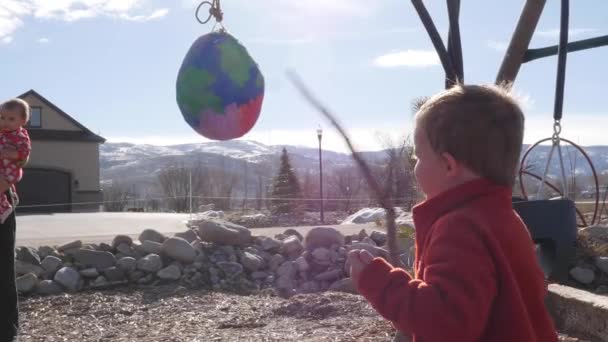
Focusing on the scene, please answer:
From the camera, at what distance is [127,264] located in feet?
24.8

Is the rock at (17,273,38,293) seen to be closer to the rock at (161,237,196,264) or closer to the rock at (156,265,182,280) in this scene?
the rock at (156,265,182,280)

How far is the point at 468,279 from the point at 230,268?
670cm

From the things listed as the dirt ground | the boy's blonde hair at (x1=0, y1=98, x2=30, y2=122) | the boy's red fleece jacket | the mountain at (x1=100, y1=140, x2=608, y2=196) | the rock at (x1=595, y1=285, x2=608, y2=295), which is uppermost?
the mountain at (x1=100, y1=140, x2=608, y2=196)

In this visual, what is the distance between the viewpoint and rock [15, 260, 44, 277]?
7109mm

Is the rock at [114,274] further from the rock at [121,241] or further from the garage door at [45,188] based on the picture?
the garage door at [45,188]

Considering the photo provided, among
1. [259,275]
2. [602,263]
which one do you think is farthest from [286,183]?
[602,263]

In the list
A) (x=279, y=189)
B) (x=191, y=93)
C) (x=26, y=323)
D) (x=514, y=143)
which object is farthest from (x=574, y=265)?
(x=279, y=189)

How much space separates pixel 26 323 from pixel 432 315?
16.8 feet

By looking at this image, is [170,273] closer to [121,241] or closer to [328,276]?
[121,241]

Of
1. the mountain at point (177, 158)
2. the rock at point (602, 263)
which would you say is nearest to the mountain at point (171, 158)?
the mountain at point (177, 158)

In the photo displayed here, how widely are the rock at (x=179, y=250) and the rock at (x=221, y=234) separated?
2.12 ft

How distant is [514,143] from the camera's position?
1.67 metres

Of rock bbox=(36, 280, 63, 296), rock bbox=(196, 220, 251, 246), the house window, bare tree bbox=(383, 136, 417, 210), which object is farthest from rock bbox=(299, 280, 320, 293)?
the house window

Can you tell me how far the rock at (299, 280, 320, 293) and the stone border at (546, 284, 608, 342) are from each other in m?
4.12
